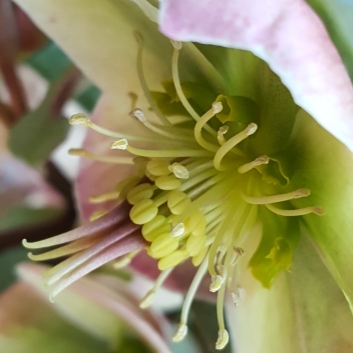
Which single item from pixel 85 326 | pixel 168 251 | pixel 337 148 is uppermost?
pixel 337 148

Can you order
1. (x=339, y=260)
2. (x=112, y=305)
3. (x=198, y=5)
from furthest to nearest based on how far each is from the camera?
(x=112, y=305) → (x=339, y=260) → (x=198, y=5)

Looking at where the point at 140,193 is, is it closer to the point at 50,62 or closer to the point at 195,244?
the point at 195,244

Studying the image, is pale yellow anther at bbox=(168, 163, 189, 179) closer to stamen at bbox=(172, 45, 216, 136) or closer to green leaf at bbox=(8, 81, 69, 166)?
stamen at bbox=(172, 45, 216, 136)

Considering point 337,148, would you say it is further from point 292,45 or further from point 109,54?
point 109,54

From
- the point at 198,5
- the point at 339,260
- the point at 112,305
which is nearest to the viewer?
the point at 198,5

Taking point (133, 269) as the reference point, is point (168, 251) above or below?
above

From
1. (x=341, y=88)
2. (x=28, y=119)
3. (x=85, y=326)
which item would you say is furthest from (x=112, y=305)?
(x=341, y=88)

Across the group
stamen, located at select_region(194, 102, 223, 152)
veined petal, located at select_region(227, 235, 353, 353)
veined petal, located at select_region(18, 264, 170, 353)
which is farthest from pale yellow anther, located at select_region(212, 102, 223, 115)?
veined petal, located at select_region(18, 264, 170, 353)
